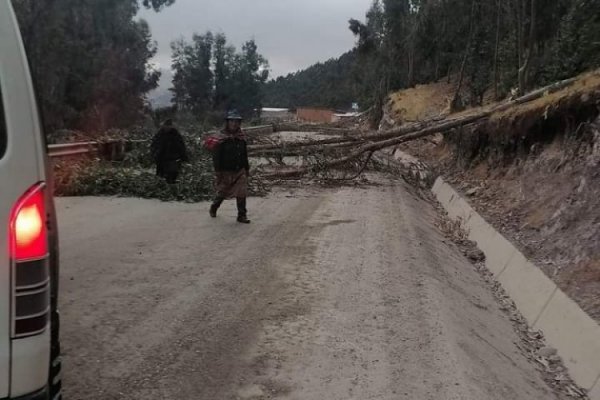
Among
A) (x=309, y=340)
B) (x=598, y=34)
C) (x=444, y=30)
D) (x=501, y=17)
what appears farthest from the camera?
(x=444, y=30)

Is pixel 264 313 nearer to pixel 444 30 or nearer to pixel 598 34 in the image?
pixel 598 34

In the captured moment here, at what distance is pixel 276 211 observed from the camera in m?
11.2

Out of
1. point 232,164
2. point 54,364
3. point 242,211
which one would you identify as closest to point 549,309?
point 54,364

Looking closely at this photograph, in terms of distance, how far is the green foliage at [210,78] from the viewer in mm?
87312

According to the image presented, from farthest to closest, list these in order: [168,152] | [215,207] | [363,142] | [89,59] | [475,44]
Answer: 1. [89,59]
2. [475,44]
3. [363,142]
4. [168,152]
5. [215,207]

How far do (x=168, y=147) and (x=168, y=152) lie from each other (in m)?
0.12

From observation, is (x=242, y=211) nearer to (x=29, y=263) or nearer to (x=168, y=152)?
→ (x=168, y=152)

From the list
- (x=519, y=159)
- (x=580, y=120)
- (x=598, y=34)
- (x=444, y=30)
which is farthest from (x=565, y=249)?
(x=444, y=30)

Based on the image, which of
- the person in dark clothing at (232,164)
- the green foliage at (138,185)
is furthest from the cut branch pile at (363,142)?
the person in dark clothing at (232,164)

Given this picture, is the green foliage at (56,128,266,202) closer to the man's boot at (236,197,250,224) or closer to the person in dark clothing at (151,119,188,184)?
the person in dark clothing at (151,119,188,184)

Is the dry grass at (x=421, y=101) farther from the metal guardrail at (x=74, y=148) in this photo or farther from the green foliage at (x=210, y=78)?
the green foliage at (x=210, y=78)

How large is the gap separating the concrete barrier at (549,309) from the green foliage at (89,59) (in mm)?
25060

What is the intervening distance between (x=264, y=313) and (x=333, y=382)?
1.43 m

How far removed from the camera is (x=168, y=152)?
518 inches
